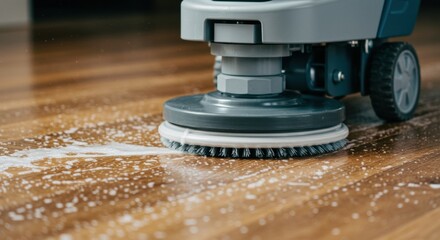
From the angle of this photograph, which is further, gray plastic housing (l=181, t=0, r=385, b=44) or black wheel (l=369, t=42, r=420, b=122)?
black wheel (l=369, t=42, r=420, b=122)

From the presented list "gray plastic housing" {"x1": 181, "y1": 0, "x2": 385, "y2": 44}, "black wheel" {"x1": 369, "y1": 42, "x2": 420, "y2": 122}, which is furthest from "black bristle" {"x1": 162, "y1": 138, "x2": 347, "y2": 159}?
"black wheel" {"x1": 369, "y1": 42, "x2": 420, "y2": 122}

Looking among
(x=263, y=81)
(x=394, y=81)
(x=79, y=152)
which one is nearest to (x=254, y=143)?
(x=263, y=81)

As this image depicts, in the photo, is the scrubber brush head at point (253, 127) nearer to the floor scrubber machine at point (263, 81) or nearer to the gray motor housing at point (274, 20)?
the floor scrubber machine at point (263, 81)

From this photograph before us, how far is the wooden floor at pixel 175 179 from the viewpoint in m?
0.92

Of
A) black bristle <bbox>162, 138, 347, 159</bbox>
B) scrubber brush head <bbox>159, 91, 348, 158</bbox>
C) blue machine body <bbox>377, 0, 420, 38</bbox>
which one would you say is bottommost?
black bristle <bbox>162, 138, 347, 159</bbox>

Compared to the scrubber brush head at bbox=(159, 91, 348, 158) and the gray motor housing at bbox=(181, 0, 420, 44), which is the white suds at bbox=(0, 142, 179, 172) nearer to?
the scrubber brush head at bbox=(159, 91, 348, 158)

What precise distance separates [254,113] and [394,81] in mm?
405

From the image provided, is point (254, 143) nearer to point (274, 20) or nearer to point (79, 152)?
point (274, 20)

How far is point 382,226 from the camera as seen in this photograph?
36.4 inches

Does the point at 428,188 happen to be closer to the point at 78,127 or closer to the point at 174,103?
the point at 174,103

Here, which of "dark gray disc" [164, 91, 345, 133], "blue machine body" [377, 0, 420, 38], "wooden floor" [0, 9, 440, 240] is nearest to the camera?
"wooden floor" [0, 9, 440, 240]

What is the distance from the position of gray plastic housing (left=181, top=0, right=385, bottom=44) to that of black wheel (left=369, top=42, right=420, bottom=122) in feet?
0.64

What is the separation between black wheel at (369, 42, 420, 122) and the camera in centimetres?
154

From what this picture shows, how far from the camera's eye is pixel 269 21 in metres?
1.28
